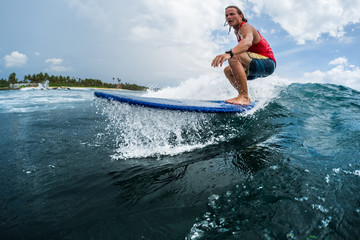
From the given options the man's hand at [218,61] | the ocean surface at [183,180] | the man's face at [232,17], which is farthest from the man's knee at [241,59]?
the ocean surface at [183,180]

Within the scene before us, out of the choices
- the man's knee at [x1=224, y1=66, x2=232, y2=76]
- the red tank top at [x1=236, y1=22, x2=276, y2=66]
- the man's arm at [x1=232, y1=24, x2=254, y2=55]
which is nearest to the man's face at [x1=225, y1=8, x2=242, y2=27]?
the man's arm at [x1=232, y1=24, x2=254, y2=55]

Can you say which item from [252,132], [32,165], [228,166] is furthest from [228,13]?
[32,165]

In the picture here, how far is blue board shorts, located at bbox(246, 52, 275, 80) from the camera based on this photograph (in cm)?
371

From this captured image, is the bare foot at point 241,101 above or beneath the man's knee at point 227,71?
beneath

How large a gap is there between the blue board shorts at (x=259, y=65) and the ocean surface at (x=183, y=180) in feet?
3.27

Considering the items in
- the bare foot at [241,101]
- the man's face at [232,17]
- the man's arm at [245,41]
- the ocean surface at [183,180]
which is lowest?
the ocean surface at [183,180]

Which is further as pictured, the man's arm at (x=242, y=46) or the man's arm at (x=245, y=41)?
the man's arm at (x=245, y=41)

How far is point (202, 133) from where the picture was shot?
3.52m

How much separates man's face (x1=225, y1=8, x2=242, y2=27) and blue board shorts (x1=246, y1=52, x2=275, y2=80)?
644mm

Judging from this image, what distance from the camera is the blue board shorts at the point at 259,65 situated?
371 cm

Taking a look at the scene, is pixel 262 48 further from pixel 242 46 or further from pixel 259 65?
pixel 242 46

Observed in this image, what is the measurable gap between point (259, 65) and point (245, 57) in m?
0.41

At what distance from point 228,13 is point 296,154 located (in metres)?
2.82

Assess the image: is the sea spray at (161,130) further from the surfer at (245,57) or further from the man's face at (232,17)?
the man's face at (232,17)
